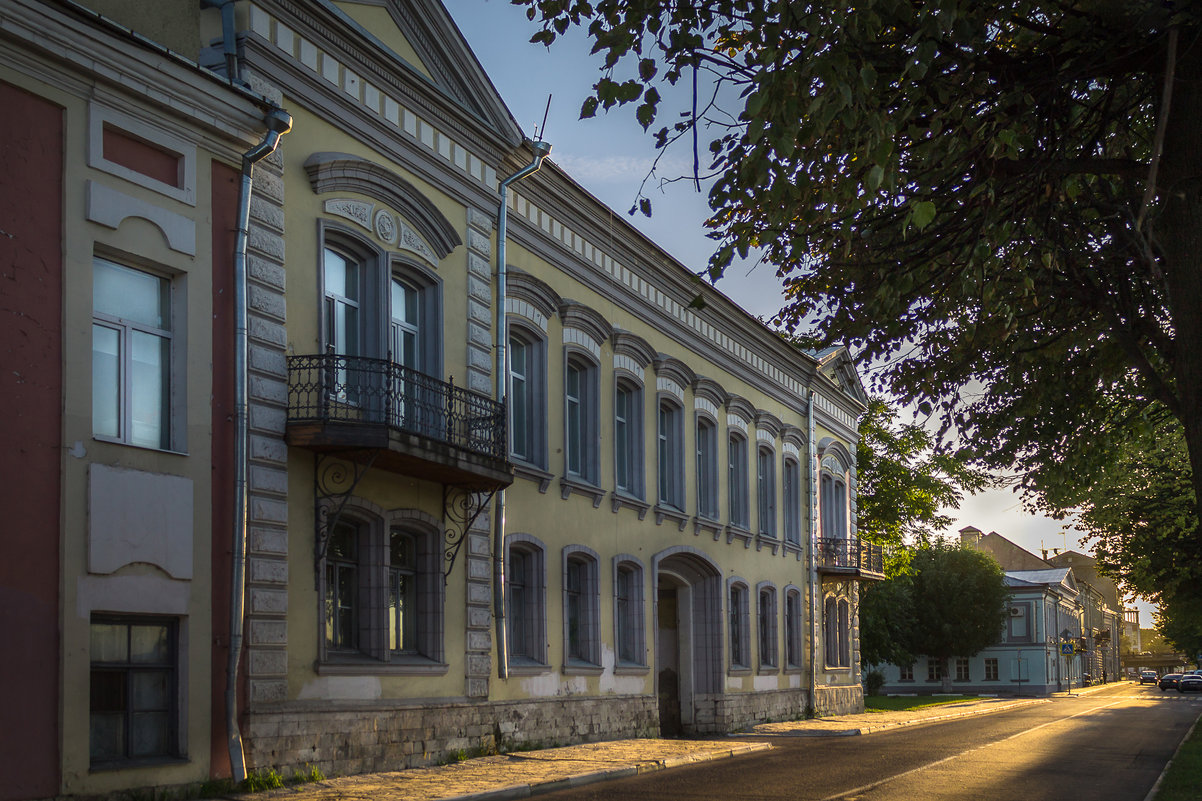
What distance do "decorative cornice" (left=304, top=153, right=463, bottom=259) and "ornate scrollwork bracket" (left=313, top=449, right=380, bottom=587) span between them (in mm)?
3160

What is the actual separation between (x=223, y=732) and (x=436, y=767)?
3.63m

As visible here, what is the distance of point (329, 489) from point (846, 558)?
23119mm

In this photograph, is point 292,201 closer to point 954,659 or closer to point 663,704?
point 663,704

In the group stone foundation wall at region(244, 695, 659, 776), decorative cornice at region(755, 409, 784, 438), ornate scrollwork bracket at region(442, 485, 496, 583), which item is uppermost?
decorative cornice at region(755, 409, 784, 438)

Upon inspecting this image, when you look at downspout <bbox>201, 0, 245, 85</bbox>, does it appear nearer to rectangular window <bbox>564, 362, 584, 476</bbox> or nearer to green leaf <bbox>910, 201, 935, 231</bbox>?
green leaf <bbox>910, 201, 935, 231</bbox>

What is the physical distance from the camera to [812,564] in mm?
33531

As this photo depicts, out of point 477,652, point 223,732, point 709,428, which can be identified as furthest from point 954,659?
point 223,732

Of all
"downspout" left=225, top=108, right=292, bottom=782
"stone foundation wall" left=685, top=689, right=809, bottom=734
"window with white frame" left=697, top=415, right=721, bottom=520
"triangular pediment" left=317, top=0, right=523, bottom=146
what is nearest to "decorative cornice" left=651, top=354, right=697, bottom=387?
"window with white frame" left=697, top=415, right=721, bottom=520

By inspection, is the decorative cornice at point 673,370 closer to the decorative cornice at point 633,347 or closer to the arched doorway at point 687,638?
the decorative cornice at point 633,347

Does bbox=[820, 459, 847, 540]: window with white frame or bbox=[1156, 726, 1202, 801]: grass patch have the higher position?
bbox=[820, 459, 847, 540]: window with white frame

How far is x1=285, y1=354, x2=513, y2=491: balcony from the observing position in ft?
45.5

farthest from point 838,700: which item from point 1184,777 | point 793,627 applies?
point 1184,777

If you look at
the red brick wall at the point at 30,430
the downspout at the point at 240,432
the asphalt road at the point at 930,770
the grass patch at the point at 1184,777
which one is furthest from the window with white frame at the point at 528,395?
the grass patch at the point at 1184,777

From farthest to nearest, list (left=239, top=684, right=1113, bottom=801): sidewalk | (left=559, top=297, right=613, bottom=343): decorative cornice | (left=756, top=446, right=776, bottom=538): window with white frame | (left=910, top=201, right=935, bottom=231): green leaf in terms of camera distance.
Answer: (left=756, top=446, right=776, bottom=538): window with white frame → (left=559, top=297, right=613, bottom=343): decorative cornice → (left=239, top=684, right=1113, bottom=801): sidewalk → (left=910, top=201, right=935, bottom=231): green leaf
